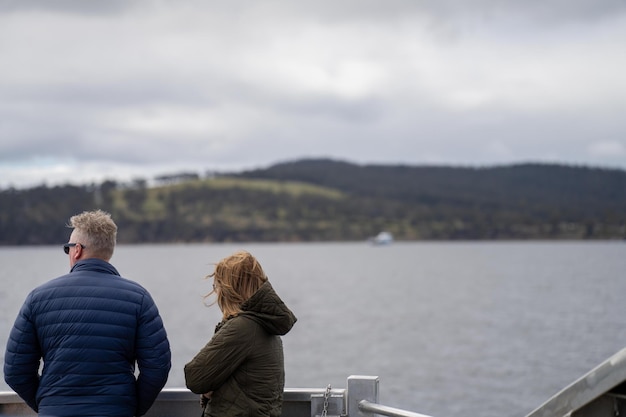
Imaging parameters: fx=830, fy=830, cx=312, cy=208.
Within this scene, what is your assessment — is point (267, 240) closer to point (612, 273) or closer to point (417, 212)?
point (417, 212)

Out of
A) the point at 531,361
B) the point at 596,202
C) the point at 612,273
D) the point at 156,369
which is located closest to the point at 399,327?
the point at 531,361

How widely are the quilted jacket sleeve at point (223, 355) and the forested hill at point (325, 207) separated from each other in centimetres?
13092

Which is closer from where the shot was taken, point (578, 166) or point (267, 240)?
point (267, 240)

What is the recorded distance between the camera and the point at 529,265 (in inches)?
4021

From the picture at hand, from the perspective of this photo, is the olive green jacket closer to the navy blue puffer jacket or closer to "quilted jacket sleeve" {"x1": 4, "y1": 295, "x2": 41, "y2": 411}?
the navy blue puffer jacket

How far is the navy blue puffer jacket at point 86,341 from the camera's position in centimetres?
423

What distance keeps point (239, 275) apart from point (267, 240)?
15499cm

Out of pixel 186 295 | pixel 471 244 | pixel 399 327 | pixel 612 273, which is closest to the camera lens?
pixel 399 327

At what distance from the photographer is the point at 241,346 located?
4.31 metres

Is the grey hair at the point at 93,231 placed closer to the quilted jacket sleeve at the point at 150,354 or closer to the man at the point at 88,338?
the man at the point at 88,338

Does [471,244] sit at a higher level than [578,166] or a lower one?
lower

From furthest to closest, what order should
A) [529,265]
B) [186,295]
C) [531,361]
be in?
[529,265] < [186,295] < [531,361]

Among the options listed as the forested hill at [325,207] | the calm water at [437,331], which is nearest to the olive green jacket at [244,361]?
the calm water at [437,331]

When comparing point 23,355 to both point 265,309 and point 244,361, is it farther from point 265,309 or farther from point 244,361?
point 265,309
